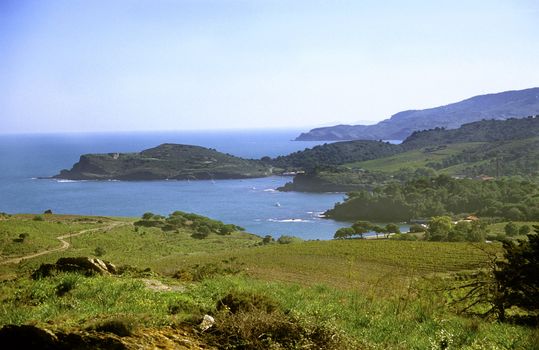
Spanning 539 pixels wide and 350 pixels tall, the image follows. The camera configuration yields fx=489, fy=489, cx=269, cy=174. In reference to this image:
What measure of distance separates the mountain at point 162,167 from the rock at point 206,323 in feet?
513

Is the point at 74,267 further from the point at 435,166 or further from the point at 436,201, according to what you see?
the point at 435,166

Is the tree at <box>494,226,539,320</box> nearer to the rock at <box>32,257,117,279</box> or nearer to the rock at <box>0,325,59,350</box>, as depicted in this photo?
the rock at <box>0,325,59,350</box>

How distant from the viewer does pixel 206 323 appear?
6.07 metres

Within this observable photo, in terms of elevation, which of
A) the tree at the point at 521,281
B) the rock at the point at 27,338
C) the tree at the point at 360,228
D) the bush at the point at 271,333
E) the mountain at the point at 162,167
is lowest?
the tree at the point at 360,228

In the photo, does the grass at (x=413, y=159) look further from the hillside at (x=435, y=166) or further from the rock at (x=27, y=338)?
the rock at (x=27, y=338)

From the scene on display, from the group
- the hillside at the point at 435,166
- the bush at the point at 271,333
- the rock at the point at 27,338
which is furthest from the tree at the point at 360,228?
the hillside at the point at 435,166

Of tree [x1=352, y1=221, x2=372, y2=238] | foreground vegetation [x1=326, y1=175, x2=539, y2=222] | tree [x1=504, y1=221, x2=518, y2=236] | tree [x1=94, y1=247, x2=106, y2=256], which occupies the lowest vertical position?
foreground vegetation [x1=326, y1=175, x2=539, y2=222]

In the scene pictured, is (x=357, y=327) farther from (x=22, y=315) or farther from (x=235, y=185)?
(x=235, y=185)

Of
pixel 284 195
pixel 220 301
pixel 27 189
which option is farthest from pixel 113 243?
pixel 27 189

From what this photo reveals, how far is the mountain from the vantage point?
160 metres

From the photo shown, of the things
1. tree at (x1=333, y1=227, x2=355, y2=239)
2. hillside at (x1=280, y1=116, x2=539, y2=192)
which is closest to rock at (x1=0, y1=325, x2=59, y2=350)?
tree at (x1=333, y1=227, x2=355, y2=239)

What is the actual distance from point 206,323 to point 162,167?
16477 centimetres

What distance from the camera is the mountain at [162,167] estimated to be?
16050 centimetres

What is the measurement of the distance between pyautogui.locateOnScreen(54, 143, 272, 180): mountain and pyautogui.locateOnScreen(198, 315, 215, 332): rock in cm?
15647
